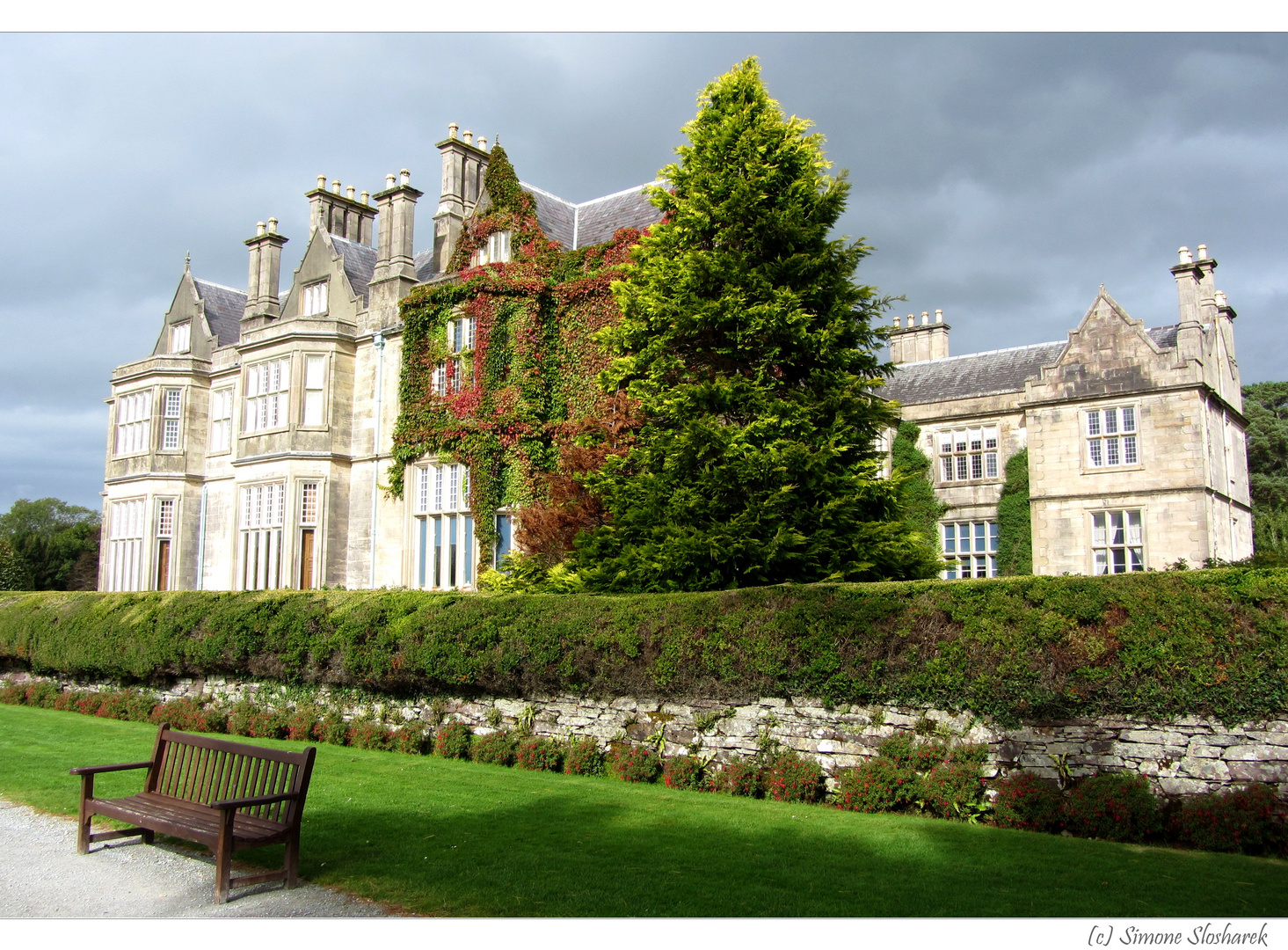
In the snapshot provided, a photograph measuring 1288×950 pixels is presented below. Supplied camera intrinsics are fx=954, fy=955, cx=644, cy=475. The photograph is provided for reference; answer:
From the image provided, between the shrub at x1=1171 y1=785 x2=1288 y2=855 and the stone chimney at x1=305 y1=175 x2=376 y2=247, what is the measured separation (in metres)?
27.8

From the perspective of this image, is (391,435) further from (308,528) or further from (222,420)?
(222,420)

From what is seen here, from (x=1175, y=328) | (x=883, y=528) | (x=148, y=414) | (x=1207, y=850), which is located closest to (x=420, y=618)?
(x=883, y=528)

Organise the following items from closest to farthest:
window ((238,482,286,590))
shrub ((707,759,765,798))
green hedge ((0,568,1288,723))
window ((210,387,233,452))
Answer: green hedge ((0,568,1288,723)) → shrub ((707,759,765,798)) → window ((238,482,286,590)) → window ((210,387,233,452))

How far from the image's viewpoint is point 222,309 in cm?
3344

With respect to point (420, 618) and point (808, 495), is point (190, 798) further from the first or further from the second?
point (808, 495)

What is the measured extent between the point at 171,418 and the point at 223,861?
26774 millimetres

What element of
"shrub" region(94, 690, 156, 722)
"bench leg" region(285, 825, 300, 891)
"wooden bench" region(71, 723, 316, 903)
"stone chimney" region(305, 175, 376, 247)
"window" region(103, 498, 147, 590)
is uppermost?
"stone chimney" region(305, 175, 376, 247)

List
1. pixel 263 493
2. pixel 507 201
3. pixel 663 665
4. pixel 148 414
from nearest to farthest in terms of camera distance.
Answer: pixel 663 665, pixel 507 201, pixel 263 493, pixel 148 414

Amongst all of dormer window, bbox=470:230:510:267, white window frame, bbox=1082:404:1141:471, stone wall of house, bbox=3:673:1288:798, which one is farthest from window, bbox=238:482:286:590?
white window frame, bbox=1082:404:1141:471

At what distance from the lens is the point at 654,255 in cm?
1681

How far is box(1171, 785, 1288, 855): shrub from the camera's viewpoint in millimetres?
8883

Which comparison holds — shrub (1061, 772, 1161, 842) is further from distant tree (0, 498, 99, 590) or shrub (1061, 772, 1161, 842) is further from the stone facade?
distant tree (0, 498, 99, 590)

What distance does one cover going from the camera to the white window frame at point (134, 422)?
100ft

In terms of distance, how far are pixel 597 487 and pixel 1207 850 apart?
1046 centimetres
